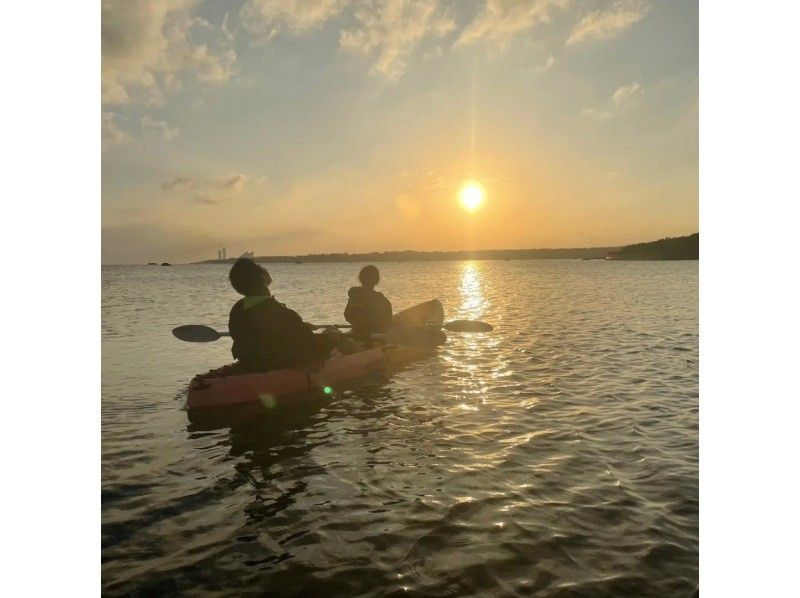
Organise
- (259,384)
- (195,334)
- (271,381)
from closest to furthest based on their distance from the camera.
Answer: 1. (259,384)
2. (271,381)
3. (195,334)

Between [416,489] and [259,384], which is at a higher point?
[259,384]

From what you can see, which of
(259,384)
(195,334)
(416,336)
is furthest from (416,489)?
(195,334)

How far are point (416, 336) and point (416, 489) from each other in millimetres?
6680

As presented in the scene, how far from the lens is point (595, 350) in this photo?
16219 millimetres

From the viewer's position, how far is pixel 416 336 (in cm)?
1298

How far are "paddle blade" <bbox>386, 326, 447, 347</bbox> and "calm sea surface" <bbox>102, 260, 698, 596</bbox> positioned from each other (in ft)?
2.98

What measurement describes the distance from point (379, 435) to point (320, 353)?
Answer: 3.06 m
